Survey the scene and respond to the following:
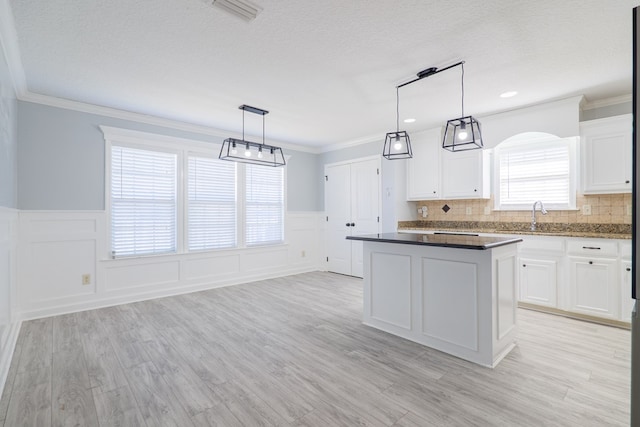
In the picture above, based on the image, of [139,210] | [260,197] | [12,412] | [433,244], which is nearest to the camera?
[12,412]

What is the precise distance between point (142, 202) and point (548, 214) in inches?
224

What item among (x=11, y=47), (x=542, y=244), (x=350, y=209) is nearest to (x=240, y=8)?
(x=11, y=47)

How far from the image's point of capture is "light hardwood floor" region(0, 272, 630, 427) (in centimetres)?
186

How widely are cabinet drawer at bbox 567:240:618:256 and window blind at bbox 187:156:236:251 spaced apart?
4808 mm

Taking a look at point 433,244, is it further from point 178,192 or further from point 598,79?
point 178,192

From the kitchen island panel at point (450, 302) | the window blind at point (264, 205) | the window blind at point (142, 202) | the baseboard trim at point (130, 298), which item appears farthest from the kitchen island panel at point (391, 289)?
the window blind at point (142, 202)

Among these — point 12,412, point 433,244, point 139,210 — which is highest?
point 139,210

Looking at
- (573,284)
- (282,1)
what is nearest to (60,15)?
(282,1)

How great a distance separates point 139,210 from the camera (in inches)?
169

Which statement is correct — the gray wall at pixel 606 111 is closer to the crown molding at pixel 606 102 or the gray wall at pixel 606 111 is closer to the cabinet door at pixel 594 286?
the crown molding at pixel 606 102

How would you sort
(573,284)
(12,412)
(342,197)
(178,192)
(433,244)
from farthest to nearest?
(342,197), (178,192), (573,284), (433,244), (12,412)

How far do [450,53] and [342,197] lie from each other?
12.1 ft

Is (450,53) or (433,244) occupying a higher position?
(450,53)

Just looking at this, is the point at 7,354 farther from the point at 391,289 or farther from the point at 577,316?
the point at 577,316
